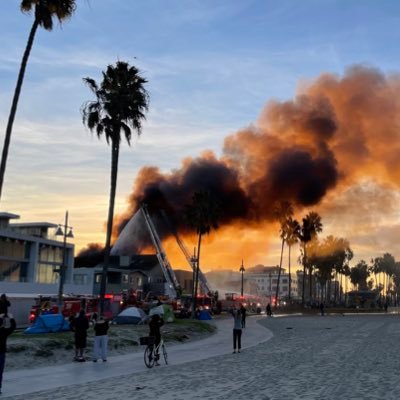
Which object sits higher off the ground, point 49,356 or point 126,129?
point 126,129

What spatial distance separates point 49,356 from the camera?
846 inches

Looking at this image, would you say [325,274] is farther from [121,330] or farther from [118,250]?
[121,330]

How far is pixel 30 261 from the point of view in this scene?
7938cm

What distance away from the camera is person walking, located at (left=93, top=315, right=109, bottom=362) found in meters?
20.8

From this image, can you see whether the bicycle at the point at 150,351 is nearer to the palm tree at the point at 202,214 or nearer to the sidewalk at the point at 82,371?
the sidewalk at the point at 82,371

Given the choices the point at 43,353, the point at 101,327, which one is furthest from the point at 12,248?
the point at 101,327

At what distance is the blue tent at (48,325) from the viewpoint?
28.2 m

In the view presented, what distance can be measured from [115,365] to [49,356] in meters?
3.18

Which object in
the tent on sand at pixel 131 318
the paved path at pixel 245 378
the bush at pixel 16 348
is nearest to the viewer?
the paved path at pixel 245 378

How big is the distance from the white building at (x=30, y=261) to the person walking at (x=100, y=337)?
43591 mm

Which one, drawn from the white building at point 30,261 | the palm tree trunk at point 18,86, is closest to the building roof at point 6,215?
the white building at point 30,261

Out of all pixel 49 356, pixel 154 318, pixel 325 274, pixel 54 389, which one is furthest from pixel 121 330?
pixel 325 274

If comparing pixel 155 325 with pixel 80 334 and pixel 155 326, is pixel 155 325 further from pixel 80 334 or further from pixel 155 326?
pixel 80 334

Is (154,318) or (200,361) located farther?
(200,361)
